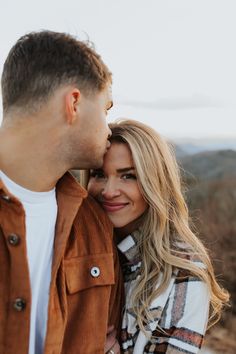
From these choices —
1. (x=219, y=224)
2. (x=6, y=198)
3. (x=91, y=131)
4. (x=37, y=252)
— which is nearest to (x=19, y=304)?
(x=37, y=252)

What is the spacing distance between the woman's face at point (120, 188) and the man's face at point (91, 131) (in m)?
0.26

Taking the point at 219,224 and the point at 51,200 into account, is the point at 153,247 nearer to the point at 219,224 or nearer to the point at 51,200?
the point at 51,200

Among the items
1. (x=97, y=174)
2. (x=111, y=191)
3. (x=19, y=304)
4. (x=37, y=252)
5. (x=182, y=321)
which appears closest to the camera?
(x=19, y=304)

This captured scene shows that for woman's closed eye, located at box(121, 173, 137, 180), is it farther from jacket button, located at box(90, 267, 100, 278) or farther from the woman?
jacket button, located at box(90, 267, 100, 278)

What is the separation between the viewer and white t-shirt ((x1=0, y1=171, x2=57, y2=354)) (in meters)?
2.42

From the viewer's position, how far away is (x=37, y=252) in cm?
246

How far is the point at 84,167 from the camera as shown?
2.66 metres

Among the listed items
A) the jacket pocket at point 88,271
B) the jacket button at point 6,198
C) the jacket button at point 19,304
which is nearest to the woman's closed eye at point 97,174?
the jacket pocket at point 88,271

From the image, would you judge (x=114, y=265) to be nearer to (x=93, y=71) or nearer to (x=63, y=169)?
(x=63, y=169)

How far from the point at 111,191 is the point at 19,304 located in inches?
32.2

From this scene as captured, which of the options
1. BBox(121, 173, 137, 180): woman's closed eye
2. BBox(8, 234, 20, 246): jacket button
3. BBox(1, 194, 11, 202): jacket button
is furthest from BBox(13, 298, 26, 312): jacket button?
BBox(121, 173, 137, 180): woman's closed eye

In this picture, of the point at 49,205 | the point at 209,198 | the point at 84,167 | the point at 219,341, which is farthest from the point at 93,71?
the point at 209,198

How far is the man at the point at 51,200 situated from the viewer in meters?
2.35

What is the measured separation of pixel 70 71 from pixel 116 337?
1226mm
